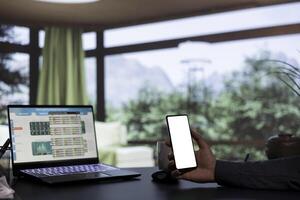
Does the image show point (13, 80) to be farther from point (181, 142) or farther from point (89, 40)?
point (181, 142)

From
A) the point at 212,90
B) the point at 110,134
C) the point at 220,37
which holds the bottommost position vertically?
Result: the point at 110,134

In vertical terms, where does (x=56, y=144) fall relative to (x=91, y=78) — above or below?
below

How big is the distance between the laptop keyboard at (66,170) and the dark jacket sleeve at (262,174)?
434 mm

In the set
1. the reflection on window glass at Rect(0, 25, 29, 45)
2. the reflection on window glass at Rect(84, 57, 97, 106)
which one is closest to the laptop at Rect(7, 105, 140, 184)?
the reflection on window glass at Rect(0, 25, 29, 45)

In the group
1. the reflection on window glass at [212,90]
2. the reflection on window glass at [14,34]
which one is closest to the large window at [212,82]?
the reflection on window glass at [212,90]

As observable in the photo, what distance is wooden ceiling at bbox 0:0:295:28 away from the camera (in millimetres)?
4621

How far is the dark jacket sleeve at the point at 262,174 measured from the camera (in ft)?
4.02

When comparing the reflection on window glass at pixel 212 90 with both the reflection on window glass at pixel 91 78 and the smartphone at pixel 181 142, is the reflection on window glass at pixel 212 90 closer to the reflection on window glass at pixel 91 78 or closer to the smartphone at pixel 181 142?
the reflection on window glass at pixel 91 78

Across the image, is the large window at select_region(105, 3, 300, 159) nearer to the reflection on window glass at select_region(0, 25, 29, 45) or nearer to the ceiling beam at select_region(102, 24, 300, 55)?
the ceiling beam at select_region(102, 24, 300, 55)

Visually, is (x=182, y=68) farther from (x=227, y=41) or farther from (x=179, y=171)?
(x=179, y=171)

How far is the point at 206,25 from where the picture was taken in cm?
521

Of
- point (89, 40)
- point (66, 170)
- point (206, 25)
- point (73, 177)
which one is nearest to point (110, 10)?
point (89, 40)

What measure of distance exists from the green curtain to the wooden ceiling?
0.23 metres

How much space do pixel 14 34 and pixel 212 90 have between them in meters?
2.69
